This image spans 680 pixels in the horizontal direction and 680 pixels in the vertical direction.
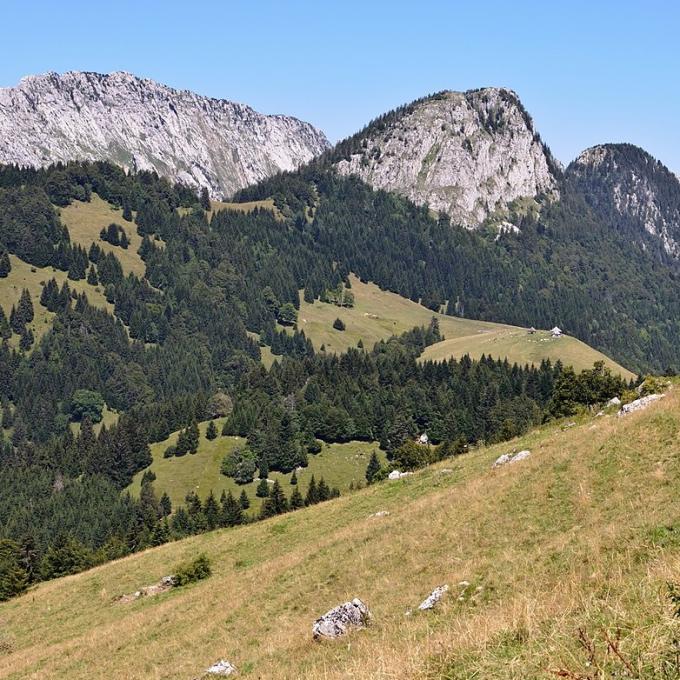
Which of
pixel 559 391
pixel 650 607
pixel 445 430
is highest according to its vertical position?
pixel 650 607

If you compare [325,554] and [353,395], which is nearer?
[325,554]

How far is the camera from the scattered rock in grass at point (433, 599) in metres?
23.2

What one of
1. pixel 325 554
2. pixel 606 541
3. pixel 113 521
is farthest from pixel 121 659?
pixel 113 521

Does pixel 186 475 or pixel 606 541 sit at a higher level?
pixel 606 541

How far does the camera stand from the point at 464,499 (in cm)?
3741

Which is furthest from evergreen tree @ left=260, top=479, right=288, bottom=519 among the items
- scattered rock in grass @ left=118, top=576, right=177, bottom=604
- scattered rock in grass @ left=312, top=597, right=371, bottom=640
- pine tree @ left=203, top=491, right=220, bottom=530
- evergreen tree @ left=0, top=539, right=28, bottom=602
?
scattered rock in grass @ left=312, top=597, right=371, bottom=640

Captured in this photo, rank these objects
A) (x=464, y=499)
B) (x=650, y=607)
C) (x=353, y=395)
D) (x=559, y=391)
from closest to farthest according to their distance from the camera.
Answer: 1. (x=650, y=607)
2. (x=464, y=499)
3. (x=559, y=391)
4. (x=353, y=395)

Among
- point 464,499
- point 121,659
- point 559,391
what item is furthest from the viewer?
point 559,391

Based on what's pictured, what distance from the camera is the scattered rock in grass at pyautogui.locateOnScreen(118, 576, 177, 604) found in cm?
4741

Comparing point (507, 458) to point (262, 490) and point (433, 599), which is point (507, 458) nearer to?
point (433, 599)

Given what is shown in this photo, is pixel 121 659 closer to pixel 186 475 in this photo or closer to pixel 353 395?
pixel 186 475

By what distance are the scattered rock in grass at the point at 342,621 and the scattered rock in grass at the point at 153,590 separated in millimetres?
26759

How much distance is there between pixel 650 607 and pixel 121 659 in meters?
26.2

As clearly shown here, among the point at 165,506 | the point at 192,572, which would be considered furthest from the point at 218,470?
the point at 192,572
